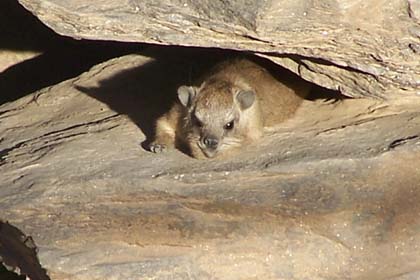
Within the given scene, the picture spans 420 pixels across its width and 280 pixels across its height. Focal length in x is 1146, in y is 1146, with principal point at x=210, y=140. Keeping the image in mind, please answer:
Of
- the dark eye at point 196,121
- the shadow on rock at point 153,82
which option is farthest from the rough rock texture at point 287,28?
the shadow on rock at point 153,82

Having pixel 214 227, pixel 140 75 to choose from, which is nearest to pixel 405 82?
pixel 214 227

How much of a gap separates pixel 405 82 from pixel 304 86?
115 centimetres

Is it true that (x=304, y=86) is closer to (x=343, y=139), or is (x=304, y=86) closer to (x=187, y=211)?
(x=343, y=139)

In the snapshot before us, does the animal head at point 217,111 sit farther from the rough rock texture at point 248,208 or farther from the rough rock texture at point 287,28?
the rough rock texture at point 287,28

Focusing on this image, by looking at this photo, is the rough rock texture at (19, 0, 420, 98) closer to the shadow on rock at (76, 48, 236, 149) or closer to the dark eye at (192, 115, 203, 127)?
the dark eye at (192, 115, 203, 127)

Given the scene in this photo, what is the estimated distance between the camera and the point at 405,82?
22.1 ft

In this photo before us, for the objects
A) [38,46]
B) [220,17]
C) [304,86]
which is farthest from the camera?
[38,46]

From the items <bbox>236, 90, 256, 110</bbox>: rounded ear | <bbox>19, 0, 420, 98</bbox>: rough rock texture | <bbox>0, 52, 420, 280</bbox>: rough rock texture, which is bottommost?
<bbox>0, 52, 420, 280</bbox>: rough rock texture

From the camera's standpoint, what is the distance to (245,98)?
7.44 meters

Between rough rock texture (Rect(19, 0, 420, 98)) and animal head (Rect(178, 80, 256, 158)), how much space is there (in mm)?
678

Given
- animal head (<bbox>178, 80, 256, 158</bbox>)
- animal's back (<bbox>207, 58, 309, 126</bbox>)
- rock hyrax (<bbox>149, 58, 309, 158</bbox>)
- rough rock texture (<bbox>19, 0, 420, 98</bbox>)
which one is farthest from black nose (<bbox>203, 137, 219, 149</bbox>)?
rough rock texture (<bbox>19, 0, 420, 98</bbox>)

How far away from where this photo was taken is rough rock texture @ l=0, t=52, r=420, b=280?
22.3 ft

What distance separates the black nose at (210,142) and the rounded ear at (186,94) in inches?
14.9

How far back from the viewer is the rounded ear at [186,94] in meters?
7.36
